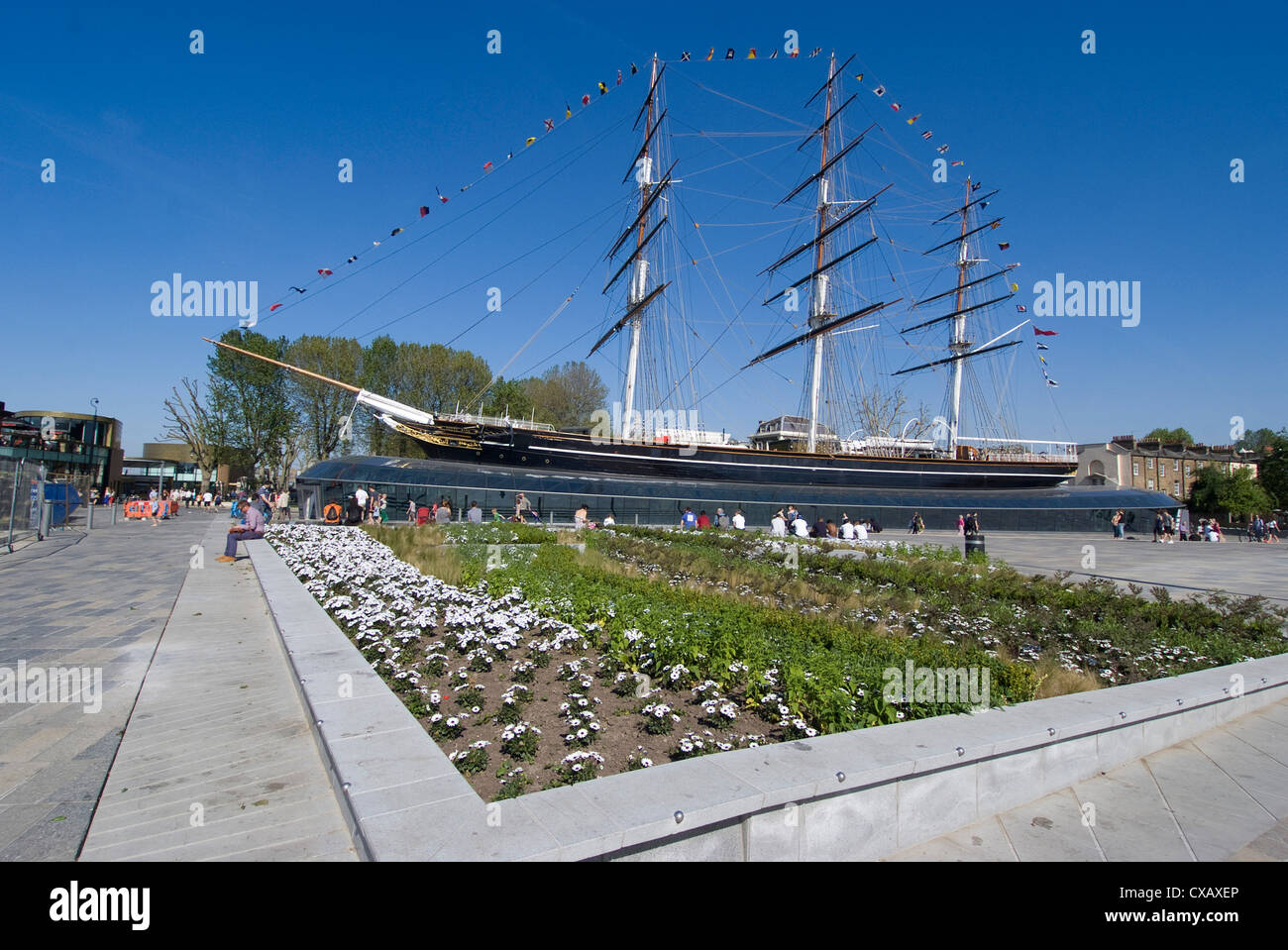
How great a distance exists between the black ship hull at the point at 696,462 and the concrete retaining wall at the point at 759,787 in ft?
96.9

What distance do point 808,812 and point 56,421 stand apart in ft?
261

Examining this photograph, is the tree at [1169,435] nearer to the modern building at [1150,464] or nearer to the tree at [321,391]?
the modern building at [1150,464]

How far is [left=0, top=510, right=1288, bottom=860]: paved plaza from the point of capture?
3.33 m

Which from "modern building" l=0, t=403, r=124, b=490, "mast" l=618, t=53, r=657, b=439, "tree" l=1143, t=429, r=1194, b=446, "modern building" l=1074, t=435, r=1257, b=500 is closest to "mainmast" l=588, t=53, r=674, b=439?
"mast" l=618, t=53, r=657, b=439

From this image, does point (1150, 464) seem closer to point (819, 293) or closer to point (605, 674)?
point (819, 293)

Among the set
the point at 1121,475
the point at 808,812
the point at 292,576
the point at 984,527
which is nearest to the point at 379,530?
the point at 292,576

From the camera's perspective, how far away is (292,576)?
1071 centimetres

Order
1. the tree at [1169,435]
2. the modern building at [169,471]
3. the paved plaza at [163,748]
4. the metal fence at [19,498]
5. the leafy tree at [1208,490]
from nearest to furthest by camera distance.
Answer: the paved plaza at [163,748] → the metal fence at [19,498] → the leafy tree at [1208,490] → the modern building at [169,471] → the tree at [1169,435]

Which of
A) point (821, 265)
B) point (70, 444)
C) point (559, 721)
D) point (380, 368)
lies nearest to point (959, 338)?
point (821, 265)

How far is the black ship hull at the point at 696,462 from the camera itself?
34250 millimetres

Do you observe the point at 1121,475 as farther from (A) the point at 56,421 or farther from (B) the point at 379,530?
(A) the point at 56,421

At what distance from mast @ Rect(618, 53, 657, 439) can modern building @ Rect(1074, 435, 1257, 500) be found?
53.3 meters

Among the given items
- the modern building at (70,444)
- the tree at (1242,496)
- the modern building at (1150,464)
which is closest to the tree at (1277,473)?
the tree at (1242,496)

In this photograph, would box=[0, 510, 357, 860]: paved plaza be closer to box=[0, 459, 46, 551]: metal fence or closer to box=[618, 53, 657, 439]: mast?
box=[0, 459, 46, 551]: metal fence
